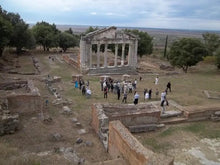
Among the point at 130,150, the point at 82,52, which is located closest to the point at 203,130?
the point at 130,150

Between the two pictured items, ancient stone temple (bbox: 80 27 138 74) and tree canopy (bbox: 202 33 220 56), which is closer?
ancient stone temple (bbox: 80 27 138 74)

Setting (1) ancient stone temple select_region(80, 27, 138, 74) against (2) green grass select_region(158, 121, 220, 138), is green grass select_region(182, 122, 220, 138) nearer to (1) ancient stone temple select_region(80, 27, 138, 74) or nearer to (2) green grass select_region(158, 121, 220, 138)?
(2) green grass select_region(158, 121, 220, 138)

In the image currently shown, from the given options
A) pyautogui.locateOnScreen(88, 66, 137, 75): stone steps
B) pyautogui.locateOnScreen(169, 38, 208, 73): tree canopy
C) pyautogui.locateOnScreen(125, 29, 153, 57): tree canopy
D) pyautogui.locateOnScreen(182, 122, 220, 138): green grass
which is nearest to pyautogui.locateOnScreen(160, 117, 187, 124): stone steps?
pyautogui.locateOnScreen(182, 122, 220, 138): green grass

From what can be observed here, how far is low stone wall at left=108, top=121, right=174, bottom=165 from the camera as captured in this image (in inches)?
Answer: 312

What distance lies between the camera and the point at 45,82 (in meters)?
26.4

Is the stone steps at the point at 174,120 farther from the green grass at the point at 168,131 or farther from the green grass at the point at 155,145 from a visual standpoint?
the green grass at the point at 155,145

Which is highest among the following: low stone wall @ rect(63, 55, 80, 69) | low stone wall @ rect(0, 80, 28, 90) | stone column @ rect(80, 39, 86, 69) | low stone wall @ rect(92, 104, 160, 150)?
stone column @ rect(80, 39, 86, 69)

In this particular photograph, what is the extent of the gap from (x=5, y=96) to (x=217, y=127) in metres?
15.3

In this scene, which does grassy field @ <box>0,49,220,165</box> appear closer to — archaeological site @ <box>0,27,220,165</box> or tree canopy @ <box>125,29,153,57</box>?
archaeological site @ <box>0,27,220,165</box>

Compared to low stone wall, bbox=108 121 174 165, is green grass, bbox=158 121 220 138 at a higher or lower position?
lower

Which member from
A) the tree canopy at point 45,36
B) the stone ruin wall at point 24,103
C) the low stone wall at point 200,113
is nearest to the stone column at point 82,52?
the stone ruin wall at point 24,103

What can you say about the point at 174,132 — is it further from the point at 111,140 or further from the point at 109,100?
the point at 109,100

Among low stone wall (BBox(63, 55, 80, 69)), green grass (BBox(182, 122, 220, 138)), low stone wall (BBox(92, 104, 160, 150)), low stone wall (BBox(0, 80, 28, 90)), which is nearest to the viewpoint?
low stone wall (BBox(92, 104, 160, 150))

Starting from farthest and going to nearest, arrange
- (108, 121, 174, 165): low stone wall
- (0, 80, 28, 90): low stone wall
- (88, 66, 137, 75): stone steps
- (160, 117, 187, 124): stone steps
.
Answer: (88, 66, 137, 75): stone steps < (0, 80, 28, 90): low stone wall < (160, 117, 187, 124): stone steps < (108, 121, 174, 165): low stone wall
